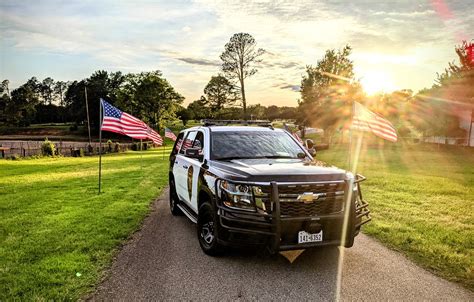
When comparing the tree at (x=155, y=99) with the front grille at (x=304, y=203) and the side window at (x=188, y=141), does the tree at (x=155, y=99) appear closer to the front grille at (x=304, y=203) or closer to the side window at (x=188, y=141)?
the side window at (x=188, y=141)

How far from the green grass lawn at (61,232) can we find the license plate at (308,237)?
2685 millimetres

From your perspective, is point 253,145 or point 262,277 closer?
point 262,277

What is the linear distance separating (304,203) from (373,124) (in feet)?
18.4

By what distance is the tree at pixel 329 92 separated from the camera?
43.1 m

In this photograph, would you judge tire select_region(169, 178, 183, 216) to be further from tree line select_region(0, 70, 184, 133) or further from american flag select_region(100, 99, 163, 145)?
tree line select_region(0, 70, 184, 133)

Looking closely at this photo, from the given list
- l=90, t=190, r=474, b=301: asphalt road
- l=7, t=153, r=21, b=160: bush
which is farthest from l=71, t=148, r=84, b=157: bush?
l=90, t=190, r=474, b=301: asphalt road

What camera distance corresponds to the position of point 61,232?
7051mm

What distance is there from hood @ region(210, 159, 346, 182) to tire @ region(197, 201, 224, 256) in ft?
2.05

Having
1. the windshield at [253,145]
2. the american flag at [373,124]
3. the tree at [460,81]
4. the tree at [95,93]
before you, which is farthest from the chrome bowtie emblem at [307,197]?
the tree at [95,93]

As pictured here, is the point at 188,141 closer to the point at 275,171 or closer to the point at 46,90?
the point at 275,171

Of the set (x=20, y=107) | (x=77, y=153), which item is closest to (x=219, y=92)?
(x=77, y=153)

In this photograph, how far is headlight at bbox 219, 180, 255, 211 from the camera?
4.84 m

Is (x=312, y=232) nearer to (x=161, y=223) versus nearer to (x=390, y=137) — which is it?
(x=161, y=223)

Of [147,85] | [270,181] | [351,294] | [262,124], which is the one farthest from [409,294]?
[147,85]
